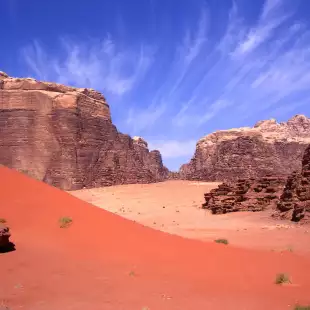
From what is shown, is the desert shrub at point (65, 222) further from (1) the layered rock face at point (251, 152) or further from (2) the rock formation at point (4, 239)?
(1) the layered rock face at point (251, 152)

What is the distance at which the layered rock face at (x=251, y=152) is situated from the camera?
69375mm

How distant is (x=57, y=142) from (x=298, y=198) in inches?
1783

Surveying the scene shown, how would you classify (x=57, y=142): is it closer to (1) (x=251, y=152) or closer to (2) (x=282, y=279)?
(1) (x=251, y=152)

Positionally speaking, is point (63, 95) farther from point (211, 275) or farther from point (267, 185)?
point (211, 275)

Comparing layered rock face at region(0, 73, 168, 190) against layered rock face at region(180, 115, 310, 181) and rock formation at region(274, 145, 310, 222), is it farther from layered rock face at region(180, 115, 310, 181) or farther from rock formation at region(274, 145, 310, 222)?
rock formation at region(274, 145, 310, 222)

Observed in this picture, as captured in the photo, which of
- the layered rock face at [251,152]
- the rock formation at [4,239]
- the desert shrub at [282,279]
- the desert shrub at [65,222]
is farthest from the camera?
the layered rock face at [251,152]

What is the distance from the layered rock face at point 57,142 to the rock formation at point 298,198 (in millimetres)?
36002

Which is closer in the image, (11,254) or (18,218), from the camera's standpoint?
(11,254)

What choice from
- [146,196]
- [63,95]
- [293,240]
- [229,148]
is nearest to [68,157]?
[63,95]

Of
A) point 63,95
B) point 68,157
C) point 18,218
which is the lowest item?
point 18,218

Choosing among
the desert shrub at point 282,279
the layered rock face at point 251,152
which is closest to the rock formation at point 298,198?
the desert shrub at point 282,279

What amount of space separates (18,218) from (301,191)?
17.0 meters

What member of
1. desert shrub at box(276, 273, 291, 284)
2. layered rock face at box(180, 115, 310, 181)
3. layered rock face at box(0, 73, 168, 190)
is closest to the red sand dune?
desert shrub at box(276, 273, 291, 284)

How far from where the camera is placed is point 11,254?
7633 millimetres
